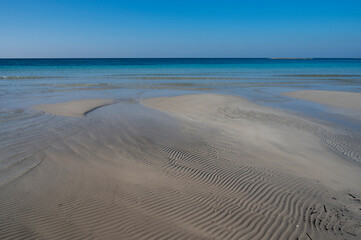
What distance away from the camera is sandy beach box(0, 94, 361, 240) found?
3871 mm

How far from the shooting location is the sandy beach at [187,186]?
3.87 meters

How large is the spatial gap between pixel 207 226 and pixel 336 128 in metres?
8.61

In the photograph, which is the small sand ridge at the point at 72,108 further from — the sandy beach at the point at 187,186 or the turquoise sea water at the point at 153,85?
the sandy beach at the point at 187,186

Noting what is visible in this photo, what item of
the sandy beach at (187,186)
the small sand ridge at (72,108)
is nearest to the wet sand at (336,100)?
the sandy beach at (187,186)

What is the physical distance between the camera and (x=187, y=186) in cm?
518

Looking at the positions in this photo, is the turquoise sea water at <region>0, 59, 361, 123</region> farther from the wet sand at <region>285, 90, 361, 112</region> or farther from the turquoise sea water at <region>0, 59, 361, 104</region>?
the wet sand at <region>285, 90, 361, 112</region>

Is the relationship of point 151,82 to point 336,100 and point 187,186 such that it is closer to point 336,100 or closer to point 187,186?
point 336,100

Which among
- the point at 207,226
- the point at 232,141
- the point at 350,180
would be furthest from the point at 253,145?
the point at 207,226

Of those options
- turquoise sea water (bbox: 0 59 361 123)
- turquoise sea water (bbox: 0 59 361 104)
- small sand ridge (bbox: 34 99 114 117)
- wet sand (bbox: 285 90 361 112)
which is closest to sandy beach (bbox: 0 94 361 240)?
small sand ridge (bbox: 34 99 114 117)

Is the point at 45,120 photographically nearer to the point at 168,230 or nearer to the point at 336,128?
the point at 168,230

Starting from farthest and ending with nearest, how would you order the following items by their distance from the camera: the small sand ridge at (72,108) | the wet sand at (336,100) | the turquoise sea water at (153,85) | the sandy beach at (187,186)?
the turquoise sea water at (153,85) → the wet sand at (336,100) → the small sand ridge at (72,108) → the sandy beach at (187,186)

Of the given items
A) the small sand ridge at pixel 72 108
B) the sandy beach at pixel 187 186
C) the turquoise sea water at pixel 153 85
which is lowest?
the sandy beach at pixel 187 186

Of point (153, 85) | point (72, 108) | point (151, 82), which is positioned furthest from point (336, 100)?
point (151, 82)

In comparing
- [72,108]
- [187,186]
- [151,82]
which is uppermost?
[151,82]
